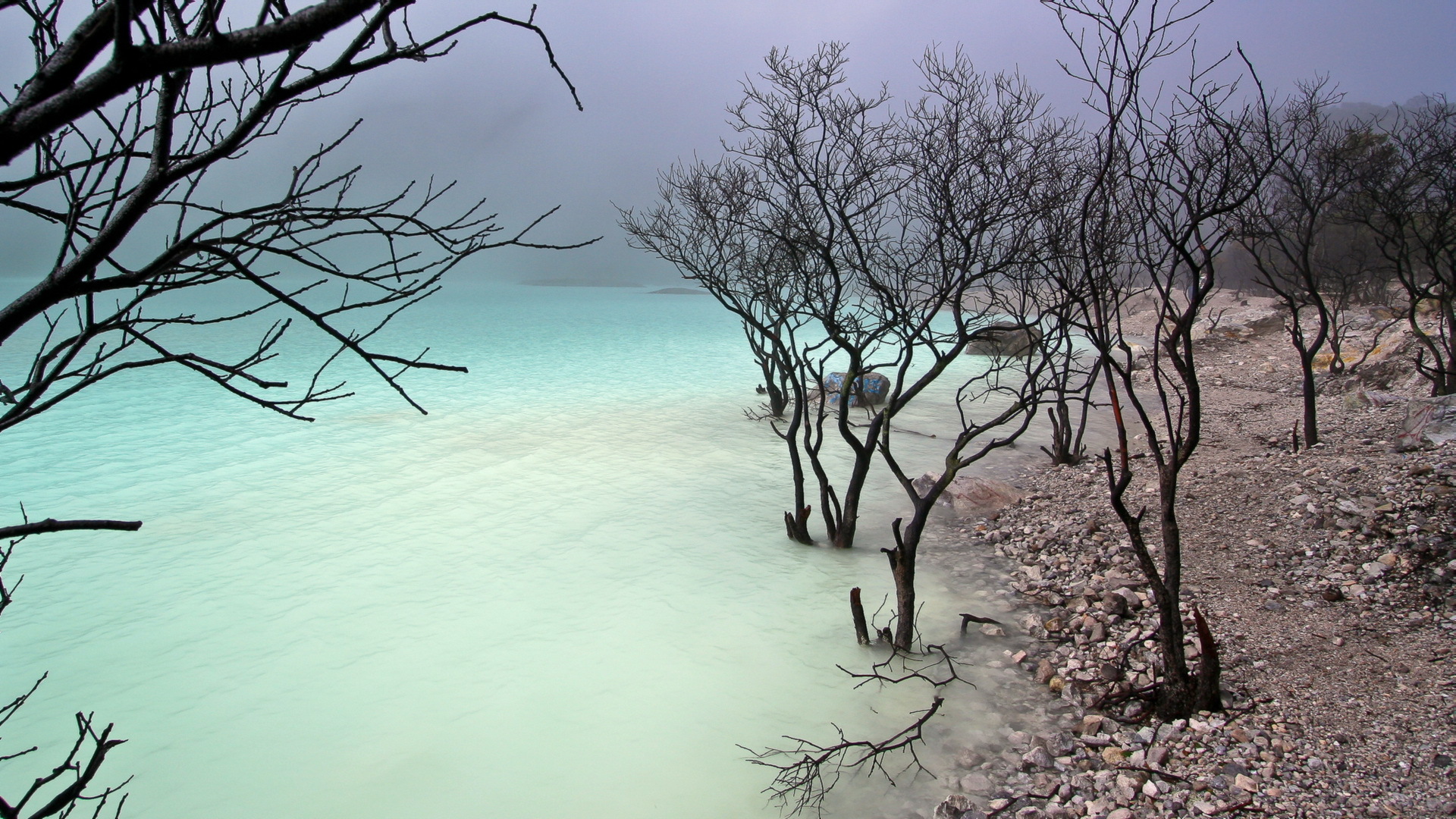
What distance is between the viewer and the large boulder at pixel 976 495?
29.1ft

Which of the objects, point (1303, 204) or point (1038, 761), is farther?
point (1303, 204)

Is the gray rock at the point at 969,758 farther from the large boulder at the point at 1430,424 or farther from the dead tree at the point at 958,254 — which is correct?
the large boulder at the point at 1430,424

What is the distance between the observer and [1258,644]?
15.4ft

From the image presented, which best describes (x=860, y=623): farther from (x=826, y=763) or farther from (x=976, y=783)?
(x=976, y=783)

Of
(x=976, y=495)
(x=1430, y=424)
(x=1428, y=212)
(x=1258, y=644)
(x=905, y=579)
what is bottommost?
(x=976, y=495)

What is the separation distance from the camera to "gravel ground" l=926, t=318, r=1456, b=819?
138 inches

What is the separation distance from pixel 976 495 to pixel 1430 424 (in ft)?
13.7

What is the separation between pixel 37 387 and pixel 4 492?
12423mm

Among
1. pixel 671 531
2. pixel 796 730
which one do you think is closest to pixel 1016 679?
pixel 796 730

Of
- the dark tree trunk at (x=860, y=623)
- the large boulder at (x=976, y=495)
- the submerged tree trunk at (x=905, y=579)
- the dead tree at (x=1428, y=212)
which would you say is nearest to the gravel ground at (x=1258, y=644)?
the large boulder at (x=976, y=495)

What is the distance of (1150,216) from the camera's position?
13.5 feet

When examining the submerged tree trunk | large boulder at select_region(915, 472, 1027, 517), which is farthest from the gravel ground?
the submerged tree trunk

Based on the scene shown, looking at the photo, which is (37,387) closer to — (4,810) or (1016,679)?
(4,810)

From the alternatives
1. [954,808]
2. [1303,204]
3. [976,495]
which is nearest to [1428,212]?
[1303,204]
